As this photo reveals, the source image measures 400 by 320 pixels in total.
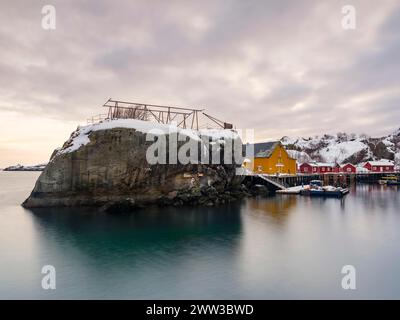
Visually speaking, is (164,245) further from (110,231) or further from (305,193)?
(305,193)

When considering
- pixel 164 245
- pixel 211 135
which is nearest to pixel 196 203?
pixel 211 135

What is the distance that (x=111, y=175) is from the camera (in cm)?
3866

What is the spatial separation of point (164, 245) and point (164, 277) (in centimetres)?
578

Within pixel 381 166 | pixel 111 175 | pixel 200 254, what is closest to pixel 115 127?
pixel 111 175

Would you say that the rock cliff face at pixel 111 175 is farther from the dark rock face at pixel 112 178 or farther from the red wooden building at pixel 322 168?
the red wooden building at pixel 322 168

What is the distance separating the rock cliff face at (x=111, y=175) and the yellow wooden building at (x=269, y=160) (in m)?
26.3

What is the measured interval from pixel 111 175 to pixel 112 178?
1.46 feet

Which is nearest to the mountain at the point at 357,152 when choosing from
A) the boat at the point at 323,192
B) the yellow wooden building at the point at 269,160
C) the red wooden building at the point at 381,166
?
the red wooden building at the point at 381,166

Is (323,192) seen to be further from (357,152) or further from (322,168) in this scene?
(357,152)

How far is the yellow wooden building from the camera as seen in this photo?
64.5 metres

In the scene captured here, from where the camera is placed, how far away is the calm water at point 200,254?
13.8 metres

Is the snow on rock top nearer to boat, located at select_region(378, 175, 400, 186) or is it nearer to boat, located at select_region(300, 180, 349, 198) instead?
boat, located at select_region(300, 180, 349, 198)
